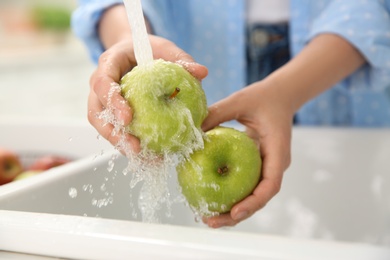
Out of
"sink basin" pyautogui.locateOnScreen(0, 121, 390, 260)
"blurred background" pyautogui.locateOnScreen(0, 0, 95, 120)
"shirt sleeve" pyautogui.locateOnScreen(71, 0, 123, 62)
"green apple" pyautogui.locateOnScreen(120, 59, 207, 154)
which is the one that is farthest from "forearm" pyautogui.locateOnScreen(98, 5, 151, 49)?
"blurred background" pyautogui.locateOnScreen(0, 0, 95, 120)

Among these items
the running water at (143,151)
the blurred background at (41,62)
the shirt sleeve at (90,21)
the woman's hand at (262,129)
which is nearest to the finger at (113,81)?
the running water at (143,151)

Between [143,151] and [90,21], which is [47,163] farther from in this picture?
[143,151]

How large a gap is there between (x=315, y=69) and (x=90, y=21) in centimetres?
36

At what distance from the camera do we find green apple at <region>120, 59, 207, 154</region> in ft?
1.70

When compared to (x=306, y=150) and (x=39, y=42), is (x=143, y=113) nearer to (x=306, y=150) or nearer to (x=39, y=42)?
(x=306, y=150)

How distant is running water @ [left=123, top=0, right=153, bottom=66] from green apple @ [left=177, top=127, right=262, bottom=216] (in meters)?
0.10

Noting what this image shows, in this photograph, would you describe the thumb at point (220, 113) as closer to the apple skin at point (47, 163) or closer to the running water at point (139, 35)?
the running water at point (139, 35)

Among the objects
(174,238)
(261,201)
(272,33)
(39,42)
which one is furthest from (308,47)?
(39,42)

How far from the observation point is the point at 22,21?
166 inches

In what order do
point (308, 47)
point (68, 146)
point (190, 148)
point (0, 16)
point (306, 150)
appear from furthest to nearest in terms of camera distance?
point (0, 16) → point (68, 146) → point (306, 150) → point (308, 47) → point (190, 148)

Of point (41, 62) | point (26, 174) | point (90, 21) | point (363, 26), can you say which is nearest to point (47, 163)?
point (26, 174)

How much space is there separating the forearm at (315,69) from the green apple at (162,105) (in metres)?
0.18

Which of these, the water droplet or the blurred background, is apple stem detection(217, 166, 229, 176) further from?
the blurred background

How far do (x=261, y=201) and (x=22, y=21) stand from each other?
13.0 ft
